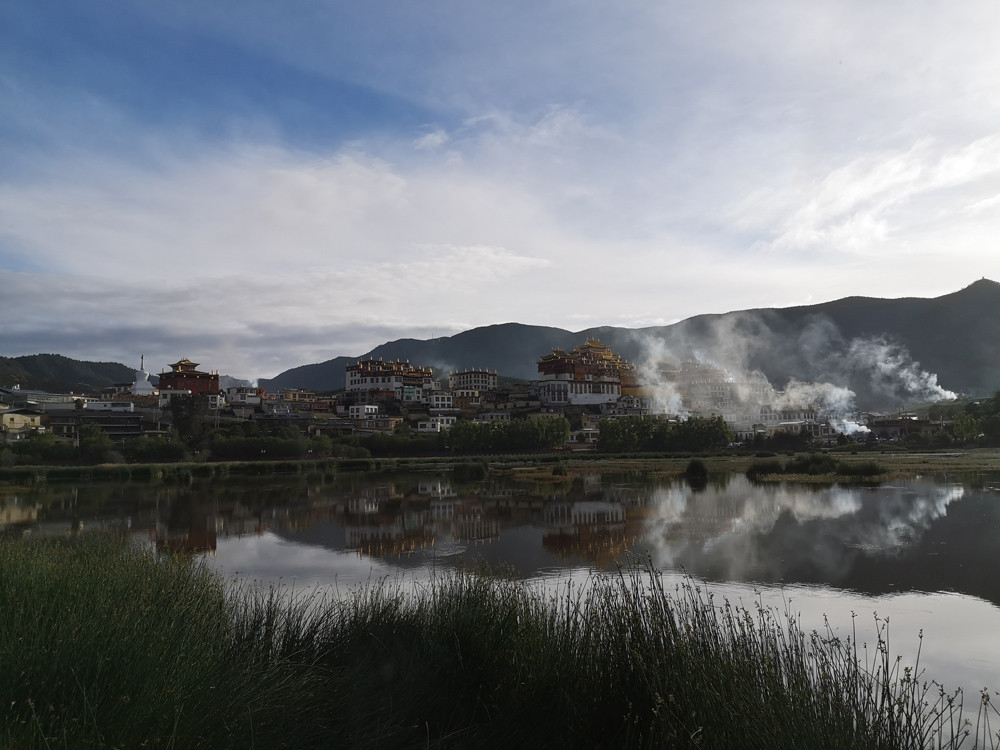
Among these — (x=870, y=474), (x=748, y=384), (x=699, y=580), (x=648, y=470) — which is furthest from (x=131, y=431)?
(x=748, y=384)

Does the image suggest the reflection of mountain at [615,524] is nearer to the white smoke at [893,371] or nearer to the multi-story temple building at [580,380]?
the multi-story temple building at [580,380]

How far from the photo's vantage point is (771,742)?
14.7 feet

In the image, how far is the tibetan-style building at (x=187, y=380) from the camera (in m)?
102

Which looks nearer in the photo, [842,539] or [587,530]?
[842,539]

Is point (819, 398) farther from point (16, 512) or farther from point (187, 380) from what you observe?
point (16, 512)

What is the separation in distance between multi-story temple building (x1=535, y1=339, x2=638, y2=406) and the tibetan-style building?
47459 mm

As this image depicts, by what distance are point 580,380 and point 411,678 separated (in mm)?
108067

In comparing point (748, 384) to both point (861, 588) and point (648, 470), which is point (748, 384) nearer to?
point (648, 470)

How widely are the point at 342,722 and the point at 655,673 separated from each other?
2458mm

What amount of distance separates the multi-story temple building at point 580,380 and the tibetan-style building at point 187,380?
156 feet

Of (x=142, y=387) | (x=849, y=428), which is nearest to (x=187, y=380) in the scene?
(x=142, y=387)

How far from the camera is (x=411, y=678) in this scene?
6.51 meters

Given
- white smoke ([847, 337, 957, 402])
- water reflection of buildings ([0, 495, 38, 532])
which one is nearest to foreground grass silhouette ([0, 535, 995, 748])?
water reflection of buildings ([0, 495, 38, 532])

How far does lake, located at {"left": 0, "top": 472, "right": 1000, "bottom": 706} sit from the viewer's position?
12.5m
